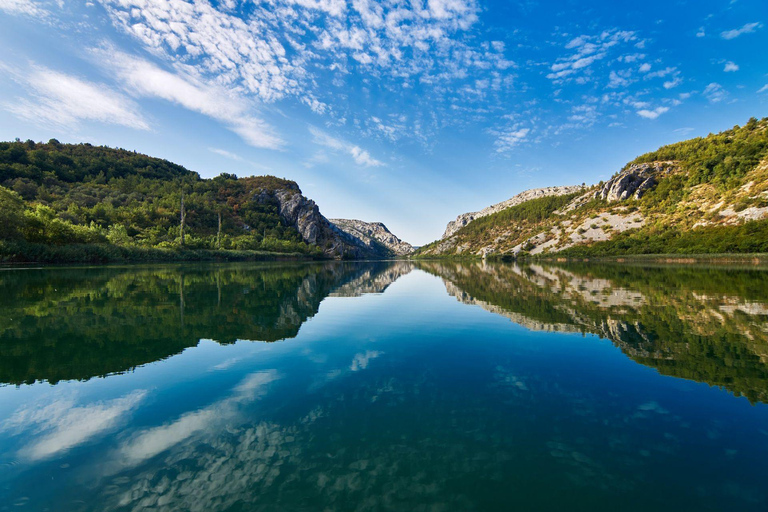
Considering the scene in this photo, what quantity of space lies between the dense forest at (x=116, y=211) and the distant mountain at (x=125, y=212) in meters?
0.22

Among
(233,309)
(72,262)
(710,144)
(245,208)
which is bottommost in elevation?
(72,262)

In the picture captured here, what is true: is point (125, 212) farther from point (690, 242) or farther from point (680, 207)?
point (680, 207)

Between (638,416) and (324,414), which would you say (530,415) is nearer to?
(638,416)

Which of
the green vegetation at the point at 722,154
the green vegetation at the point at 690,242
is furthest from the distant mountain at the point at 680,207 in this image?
the green vegetation at the point at 722,154

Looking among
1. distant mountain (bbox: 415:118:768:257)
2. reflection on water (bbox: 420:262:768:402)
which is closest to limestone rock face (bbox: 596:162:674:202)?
distant mountain (bbox: 415:118:768:257)

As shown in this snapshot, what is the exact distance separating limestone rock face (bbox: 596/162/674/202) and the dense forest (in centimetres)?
15795

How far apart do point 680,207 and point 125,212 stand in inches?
7273

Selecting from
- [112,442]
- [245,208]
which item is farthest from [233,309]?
[245,208]

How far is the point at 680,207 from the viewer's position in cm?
10912

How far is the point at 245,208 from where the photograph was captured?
171 m

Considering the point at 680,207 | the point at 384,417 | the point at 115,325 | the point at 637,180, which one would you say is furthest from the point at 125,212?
the point at 637,180

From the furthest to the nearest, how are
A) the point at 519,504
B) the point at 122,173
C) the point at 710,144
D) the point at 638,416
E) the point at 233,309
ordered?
the point at 122,173
the point at 710,144
the point at 233,309
the point at 638,416
the point at 519,504

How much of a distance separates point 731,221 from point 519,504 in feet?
374

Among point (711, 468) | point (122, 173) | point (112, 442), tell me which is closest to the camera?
point (711, 468)
